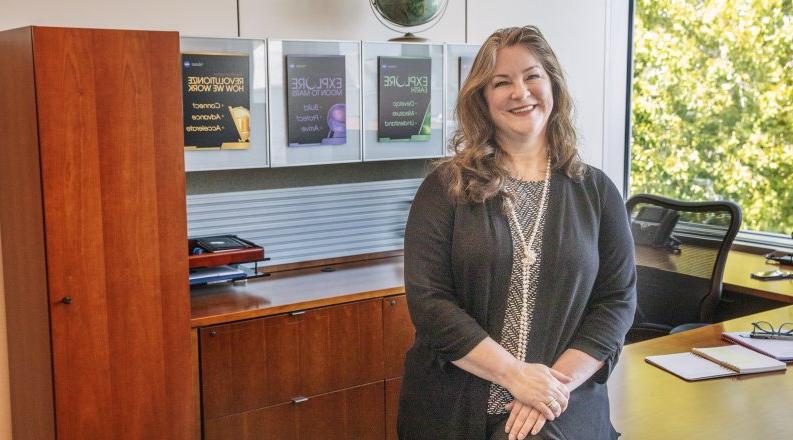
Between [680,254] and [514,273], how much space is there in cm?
175

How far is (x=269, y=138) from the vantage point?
3.47 m

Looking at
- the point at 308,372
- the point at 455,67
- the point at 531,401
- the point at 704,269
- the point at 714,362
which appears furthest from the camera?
Answer: the point at 455,67

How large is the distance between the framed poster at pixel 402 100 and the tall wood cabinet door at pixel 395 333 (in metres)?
0.72

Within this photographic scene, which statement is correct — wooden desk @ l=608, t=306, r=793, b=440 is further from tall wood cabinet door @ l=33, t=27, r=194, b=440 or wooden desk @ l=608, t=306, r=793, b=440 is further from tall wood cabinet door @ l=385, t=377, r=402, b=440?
tall wood cabinet door @ l=33, t=27, r=194, b=440

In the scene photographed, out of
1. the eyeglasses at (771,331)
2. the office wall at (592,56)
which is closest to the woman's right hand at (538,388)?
the eyeglasses at (771,331)

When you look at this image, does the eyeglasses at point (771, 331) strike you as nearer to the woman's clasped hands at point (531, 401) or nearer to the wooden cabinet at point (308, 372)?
the woman's clasped hands at point (531, 401)

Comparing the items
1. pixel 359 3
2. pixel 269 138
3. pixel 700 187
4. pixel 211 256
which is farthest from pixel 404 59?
pixel 700 187

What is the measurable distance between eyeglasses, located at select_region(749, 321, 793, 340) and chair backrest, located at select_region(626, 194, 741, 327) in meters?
0.67

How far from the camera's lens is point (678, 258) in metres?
3.59

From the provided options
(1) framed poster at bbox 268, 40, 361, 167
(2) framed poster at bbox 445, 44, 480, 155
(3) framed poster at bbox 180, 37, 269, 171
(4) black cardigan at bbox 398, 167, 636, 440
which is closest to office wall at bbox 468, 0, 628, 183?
(2) framed poster at bbox 445, 44, 480, 155

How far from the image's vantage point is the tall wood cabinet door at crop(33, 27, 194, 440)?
2.62 meters

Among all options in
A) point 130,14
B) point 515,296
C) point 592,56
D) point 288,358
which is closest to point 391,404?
point 288,358

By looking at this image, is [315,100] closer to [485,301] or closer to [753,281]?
[485,301]

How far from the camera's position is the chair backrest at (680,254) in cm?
348
